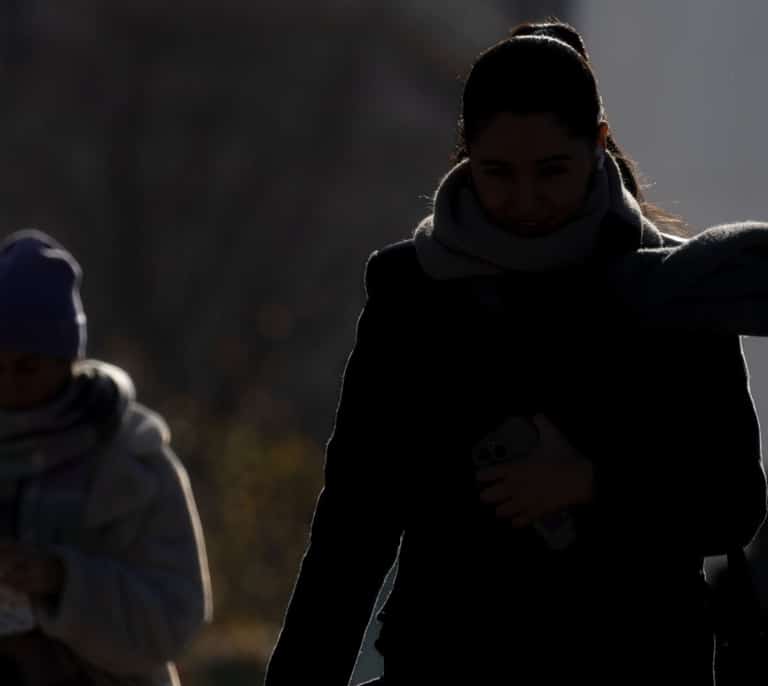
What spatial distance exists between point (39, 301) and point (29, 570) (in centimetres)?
49

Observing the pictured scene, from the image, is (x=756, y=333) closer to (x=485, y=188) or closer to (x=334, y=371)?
(x=485, y=188)

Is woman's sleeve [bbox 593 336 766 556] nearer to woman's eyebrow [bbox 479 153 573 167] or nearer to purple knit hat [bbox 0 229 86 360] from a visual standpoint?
woman's eyebrow [bbox 479 153 573 167]

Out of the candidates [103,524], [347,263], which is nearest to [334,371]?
[347,263]

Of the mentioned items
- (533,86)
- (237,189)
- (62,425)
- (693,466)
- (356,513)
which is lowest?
(237,189)

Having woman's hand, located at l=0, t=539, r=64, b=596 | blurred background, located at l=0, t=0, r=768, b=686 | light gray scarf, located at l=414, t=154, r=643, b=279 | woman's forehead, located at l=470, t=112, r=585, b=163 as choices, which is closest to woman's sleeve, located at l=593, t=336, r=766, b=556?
light gray scarf, located at l=414, t=154, r=643, b=279

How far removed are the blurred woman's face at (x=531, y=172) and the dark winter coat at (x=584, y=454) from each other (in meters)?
0.08

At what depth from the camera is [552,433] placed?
11.0 ft

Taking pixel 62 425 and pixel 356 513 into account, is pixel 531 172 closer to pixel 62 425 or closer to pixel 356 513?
pixel 356 513

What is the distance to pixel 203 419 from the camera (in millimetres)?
18078

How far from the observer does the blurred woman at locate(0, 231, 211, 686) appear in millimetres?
4719

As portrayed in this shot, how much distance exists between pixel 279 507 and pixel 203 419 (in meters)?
1.16

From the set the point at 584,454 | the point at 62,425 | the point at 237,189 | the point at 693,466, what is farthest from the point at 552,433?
the point at 237,189

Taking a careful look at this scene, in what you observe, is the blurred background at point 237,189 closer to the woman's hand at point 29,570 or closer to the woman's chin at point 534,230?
the woman's hand at point 29,570

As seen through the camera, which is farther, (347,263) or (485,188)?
(347,263)
